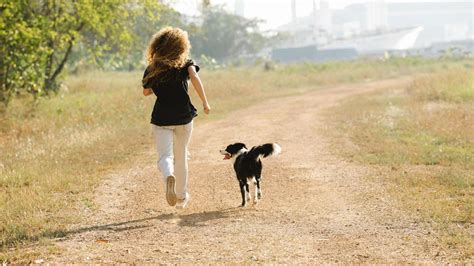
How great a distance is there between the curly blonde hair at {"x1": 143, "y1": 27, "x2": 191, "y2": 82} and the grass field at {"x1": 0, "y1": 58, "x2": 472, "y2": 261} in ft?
6.29

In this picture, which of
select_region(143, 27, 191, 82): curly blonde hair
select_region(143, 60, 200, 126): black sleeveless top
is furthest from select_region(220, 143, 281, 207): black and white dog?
select_region(143, 27, 191, 82): curly blonde hair

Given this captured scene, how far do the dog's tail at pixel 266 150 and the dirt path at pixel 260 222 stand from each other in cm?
64

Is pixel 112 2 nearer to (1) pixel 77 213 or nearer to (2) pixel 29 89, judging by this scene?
(2) pixel 29 89

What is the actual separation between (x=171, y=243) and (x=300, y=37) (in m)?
140

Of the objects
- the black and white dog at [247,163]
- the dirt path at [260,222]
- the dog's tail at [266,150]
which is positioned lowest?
the dirt path at [260,222]

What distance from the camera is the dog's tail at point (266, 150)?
8.61m

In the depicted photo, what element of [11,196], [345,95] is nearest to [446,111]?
[345,95]

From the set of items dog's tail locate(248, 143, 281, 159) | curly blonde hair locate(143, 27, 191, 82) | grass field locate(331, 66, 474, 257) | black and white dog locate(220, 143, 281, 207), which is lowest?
grass field locate(331, 66, 474, 257)

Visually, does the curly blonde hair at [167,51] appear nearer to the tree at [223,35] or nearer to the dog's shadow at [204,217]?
the dog's shadow at [204,217]

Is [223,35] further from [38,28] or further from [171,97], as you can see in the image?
[171,97]

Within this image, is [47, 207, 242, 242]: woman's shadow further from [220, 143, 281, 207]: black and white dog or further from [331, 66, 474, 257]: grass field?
[331, 66, 474, 257]: grass field

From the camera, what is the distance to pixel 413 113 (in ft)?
65.7

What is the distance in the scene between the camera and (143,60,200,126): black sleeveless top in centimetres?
787

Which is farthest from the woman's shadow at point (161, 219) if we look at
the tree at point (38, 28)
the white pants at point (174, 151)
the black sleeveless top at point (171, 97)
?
the tree at point (38, 28)
